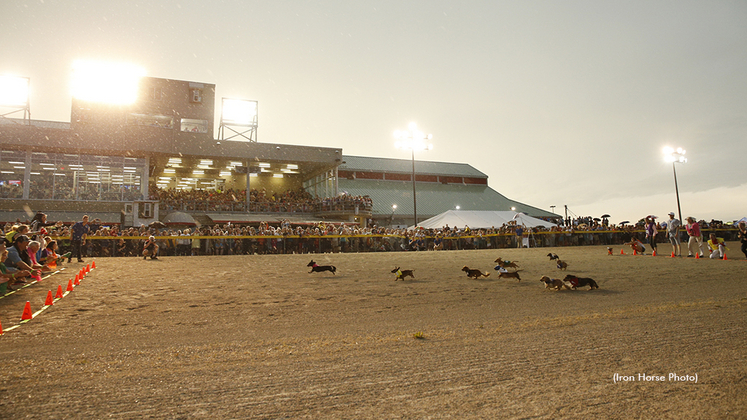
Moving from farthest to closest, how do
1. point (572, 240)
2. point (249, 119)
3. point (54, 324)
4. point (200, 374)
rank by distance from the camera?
point (249, 119) < point (572, 240) < point (54, 324) < point (200, 374)

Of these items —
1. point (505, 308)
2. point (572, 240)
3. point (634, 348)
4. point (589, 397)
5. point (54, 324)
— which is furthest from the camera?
point (572, 240)

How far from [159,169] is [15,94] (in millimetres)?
12891

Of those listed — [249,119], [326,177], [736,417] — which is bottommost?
[736,417]

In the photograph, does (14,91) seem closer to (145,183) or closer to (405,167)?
(145,183)

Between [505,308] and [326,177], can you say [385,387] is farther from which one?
[326,177]

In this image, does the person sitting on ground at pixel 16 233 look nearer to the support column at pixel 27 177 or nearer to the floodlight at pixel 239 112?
the support column at pixel 27 177

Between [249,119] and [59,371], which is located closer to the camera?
[59,371]

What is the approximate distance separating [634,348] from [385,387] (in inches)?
124

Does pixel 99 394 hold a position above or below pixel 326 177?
below

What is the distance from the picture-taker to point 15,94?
34.7 m

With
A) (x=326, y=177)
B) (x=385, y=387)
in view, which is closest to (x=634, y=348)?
(x=385, y=387)

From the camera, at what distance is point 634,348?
463cm

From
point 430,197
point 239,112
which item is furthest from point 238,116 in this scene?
point 430,197

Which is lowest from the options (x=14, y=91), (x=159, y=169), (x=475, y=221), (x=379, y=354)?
(x=379, y=354)
